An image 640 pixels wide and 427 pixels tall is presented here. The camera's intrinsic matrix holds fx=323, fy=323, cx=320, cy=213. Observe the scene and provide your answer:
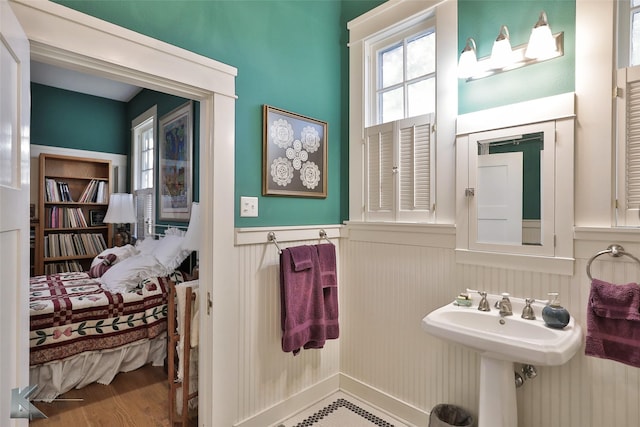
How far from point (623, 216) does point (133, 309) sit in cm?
310

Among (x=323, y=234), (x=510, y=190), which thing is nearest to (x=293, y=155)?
(x=323, y=234)

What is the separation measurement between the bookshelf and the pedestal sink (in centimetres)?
439

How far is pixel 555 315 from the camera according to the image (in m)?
1.36

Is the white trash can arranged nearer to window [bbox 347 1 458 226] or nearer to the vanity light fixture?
window [bbox 347 1 458 226]

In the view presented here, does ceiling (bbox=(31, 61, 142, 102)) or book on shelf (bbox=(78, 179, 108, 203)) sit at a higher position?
ceiling (bbox=(31, 61, 142, 102))

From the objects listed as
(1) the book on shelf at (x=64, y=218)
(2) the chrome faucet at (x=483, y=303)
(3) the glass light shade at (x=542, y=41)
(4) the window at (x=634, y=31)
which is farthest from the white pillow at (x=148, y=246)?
(4) the window at (x=634, y=31)

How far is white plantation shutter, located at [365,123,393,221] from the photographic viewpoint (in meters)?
2.08

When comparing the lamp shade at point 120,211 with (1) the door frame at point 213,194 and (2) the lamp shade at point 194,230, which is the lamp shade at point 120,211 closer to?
(2) the lamp shade at point 194,230

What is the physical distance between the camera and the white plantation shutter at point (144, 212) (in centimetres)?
367

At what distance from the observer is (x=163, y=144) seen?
131 inches

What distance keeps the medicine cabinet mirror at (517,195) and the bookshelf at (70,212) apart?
Result: 444cm

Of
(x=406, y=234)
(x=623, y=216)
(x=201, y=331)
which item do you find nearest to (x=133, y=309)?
(x=201, y=331)

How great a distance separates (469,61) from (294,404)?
7.42 ft

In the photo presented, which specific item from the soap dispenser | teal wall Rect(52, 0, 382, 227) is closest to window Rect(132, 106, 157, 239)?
teal wall Rect(52, 0, 382, 227)
